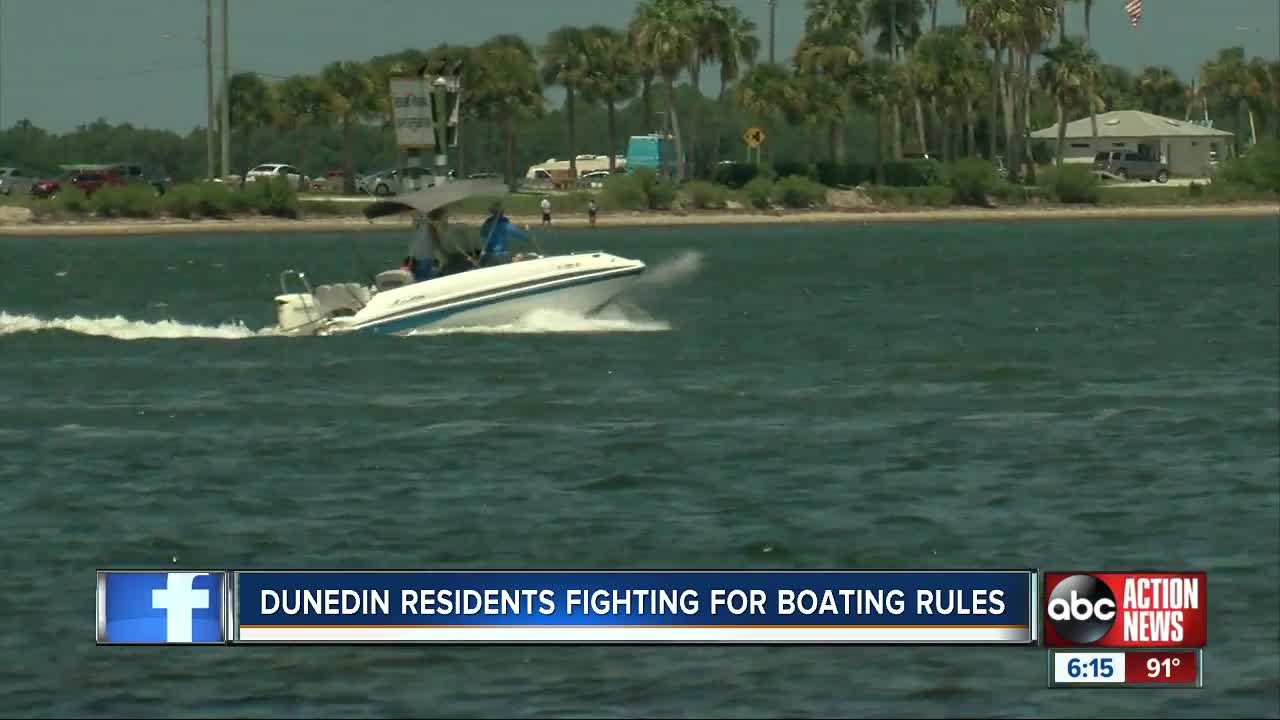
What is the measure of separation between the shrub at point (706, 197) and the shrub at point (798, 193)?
2523 millimetres

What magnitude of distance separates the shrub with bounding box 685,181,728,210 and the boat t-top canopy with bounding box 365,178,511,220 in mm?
79840

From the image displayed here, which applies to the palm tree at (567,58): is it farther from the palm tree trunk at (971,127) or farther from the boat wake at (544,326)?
the boat wake at (544,326)

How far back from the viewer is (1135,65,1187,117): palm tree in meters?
186

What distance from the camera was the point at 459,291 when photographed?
38.7 metres

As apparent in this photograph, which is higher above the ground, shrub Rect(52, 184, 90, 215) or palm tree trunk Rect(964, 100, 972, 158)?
palm tree trunk Rect(964, 100, 972, 158)

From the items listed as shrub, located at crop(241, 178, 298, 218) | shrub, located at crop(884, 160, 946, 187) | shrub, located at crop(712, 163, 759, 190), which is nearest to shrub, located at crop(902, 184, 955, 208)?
shrub, located at crop(884, 160, 946, 187)

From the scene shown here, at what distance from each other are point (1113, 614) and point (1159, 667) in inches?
14.0

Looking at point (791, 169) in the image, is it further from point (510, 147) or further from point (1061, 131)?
point (1061, 131)

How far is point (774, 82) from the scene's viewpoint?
128m

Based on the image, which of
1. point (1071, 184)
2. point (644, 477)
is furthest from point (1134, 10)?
point (644, 477)

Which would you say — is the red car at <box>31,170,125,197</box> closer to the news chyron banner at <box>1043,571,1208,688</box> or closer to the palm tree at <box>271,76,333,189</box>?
the palm tree at <box>271,76,333,189</box>

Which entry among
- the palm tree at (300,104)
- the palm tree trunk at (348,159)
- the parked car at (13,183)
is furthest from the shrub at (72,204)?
the palm tree at (300,104)

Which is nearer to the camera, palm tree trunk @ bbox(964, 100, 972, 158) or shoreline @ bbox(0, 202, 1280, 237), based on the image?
shoreline @ bbox(0, 202, 1280, 237)

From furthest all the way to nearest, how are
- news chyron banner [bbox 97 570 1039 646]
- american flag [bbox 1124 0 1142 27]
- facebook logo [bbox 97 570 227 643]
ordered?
american flag [bbox 1124 0 1142 27] < facebook logo [bbox 97 570 227 643] < news chyron banner [bbox 97 570 1039 646]
